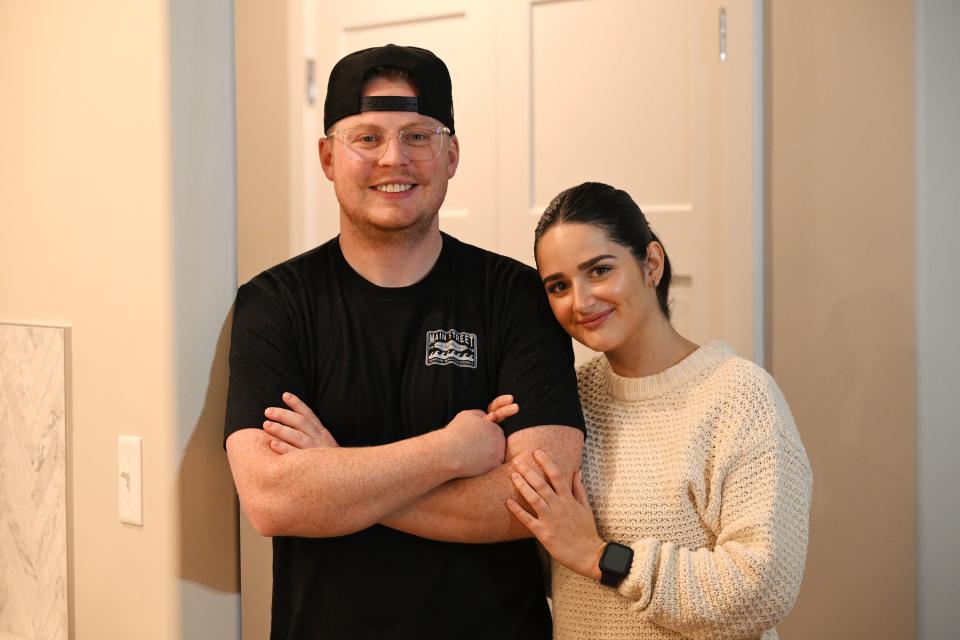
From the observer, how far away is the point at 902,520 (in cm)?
207

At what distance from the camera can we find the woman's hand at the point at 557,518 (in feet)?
4.70

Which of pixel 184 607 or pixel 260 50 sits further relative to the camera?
pixel 260 50

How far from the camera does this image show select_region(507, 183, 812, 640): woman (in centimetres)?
139

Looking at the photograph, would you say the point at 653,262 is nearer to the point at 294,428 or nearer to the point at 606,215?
the point at 606,215

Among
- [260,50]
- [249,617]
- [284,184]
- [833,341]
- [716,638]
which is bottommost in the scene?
[249,617]

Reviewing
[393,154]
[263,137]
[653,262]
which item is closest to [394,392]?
[393,154]

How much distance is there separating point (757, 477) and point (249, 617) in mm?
1779

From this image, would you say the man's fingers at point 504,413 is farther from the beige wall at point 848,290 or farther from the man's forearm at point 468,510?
the beige wall at point 848,290

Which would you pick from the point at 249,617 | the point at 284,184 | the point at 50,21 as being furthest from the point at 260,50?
the point at 249,617

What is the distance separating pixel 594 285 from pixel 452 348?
0.85 feet

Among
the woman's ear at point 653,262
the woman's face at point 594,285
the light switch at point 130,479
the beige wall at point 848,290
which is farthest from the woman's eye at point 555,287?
the beige wall at point 848,290

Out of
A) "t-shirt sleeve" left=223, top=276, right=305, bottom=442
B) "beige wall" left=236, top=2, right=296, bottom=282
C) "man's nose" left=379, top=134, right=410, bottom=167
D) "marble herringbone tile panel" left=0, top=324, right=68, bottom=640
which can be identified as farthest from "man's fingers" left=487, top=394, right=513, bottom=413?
"beige wall" left=236, top=2, right=296, bottom=282

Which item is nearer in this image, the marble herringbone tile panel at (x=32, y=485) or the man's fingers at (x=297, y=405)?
the man's fingers at (x=297, y=405)

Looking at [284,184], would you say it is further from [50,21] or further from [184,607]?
[184,607]
